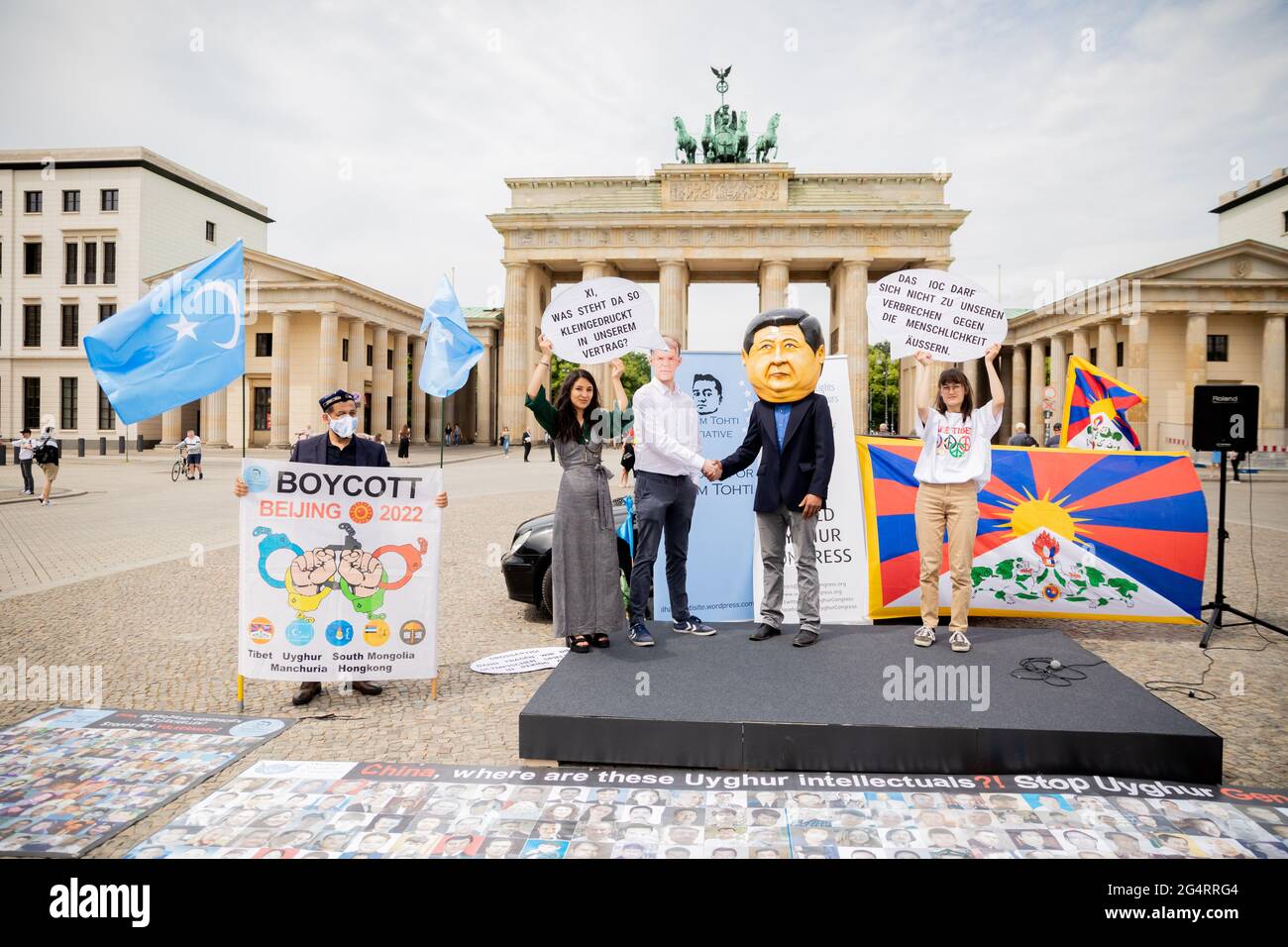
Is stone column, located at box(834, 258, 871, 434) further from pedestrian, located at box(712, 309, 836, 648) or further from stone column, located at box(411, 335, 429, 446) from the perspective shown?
pedestrian, located at box(712, 309, 836, 648)

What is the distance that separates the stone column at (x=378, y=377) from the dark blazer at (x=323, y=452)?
51698 mm

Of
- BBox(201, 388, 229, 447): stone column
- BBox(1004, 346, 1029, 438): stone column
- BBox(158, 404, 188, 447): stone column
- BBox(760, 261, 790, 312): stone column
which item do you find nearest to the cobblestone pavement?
BBox(201, 388, 229, 447): stone column

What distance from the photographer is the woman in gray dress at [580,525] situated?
530 centimetres

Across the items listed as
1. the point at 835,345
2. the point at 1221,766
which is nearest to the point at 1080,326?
the point at 835,345

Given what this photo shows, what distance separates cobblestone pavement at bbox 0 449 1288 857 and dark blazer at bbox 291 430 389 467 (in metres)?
1.72

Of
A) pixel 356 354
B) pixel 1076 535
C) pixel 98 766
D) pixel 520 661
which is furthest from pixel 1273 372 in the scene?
pixel 356 354

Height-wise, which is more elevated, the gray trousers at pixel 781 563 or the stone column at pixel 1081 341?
the stone column at pixel 1081 341

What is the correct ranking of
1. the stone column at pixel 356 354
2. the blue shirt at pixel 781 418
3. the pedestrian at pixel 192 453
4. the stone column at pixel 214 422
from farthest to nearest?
the stone column at pixel 356 354 → the stone column at pixel 214 422 → the pedestrian at pixel 192 453 → the blue shirt at pixel 781 418

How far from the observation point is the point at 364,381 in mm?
54281

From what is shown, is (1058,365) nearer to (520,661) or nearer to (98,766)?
(520,661)

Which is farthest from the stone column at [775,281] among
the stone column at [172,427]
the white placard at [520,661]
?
the white placard at [520,661]

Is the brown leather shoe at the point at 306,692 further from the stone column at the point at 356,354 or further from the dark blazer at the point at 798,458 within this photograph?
the stone column at the point at 356,354

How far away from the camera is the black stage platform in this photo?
12.8ft
